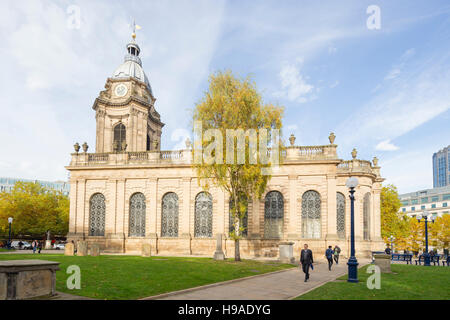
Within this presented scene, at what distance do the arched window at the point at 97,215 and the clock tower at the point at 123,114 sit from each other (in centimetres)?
692

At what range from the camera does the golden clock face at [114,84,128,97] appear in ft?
147

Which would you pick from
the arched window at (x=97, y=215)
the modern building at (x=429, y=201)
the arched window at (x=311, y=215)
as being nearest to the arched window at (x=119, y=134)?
the arched window at (x=97, y=215)

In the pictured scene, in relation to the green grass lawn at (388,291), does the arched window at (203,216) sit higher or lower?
higher

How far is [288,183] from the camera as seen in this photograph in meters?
34.0

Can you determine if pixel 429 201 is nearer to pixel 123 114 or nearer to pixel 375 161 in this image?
pixel 375 161

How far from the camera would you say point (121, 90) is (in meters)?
44.9

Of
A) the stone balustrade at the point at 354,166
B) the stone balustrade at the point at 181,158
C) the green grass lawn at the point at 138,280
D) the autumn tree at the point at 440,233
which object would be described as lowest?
the autumn tree at the point at 440,233

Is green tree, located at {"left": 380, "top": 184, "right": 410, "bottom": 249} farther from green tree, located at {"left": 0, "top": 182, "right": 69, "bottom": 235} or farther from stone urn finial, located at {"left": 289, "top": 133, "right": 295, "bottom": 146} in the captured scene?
green tree, located at {"left": 0, "top": 182, "right": 69, "bottom": 235}

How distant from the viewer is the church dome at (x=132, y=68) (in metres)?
46.8

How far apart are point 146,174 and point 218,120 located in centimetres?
1386

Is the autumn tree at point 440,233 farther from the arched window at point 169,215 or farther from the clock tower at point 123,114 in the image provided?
the clock tower at point 123,114

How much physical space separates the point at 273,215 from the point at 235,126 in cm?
1219

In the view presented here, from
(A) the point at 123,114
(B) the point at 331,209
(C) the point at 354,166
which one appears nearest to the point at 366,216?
(B) the point at 331,209
